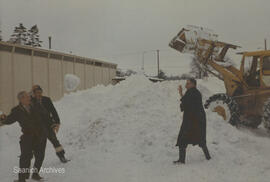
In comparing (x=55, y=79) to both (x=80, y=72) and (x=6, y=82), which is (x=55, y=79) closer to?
(x=80, y=72)

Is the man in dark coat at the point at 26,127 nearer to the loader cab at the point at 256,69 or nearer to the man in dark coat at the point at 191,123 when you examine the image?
the man in dark coat at the point at 191,123

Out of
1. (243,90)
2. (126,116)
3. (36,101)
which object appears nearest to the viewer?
(36,101)

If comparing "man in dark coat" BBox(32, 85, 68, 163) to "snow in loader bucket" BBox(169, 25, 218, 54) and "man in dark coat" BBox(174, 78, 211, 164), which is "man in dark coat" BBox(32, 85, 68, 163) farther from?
"snow in loader bucket" BBox(169, 25, 218, 54)

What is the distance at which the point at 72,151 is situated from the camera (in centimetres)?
738

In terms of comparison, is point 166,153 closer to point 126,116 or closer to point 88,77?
point 126,116

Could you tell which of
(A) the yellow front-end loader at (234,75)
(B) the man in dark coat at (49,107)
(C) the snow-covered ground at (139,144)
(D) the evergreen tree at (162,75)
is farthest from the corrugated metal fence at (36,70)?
(D) the evergreen tree at (162,75)

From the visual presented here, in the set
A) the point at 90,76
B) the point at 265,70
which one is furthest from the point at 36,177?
the point at 90,76

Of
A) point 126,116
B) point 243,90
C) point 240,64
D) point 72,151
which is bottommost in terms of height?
point 72,151

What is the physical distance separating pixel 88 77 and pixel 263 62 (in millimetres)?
10043

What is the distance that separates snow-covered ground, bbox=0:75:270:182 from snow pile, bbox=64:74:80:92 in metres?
2.52

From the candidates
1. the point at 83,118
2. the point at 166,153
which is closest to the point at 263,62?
the point at 166,153

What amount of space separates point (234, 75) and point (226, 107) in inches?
58.4

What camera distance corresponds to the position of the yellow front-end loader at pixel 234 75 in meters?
8.82

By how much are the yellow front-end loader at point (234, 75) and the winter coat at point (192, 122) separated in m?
3.04
